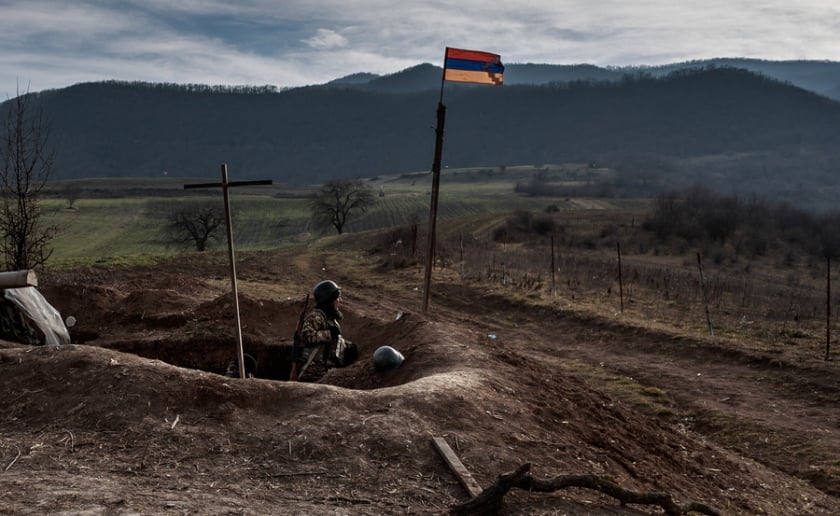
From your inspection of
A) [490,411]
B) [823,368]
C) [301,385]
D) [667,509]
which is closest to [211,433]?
[301,385]

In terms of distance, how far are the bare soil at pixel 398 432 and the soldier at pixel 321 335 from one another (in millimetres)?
852

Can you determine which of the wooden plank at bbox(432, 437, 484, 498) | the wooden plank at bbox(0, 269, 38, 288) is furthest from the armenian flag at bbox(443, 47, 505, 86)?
the wooden plank at bbox(432, 437, 484, 498)

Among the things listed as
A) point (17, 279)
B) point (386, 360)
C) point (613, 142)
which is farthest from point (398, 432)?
point (613, 142)

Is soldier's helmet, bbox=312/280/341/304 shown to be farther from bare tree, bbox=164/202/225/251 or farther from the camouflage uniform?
bare tree, bbox=164/202/225/251

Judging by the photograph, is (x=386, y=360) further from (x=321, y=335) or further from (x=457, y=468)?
(x=457, y=468)

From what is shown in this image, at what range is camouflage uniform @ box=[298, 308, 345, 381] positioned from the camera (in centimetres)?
1094

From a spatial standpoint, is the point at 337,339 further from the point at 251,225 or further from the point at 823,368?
the point at 251,225

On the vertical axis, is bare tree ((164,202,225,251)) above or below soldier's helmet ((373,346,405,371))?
below

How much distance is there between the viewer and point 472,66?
13.3m

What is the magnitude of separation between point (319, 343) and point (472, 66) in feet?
19.0

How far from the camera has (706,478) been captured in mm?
7844

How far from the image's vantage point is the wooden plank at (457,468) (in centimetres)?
601

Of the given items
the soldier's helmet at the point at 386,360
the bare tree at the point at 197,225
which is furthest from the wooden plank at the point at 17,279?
the bare tree at the point at 197,225

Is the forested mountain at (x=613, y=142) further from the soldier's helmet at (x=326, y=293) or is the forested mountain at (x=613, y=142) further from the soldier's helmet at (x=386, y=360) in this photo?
the soldier's helmet at (x=386, y=360)
